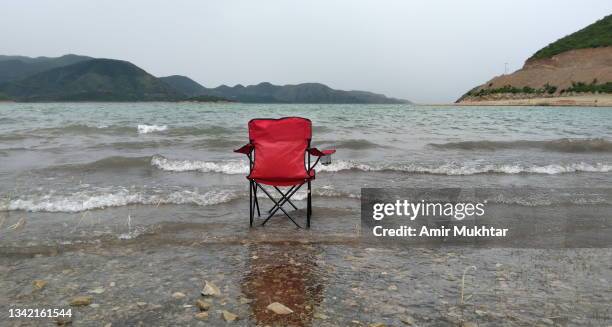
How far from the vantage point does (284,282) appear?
131 inches

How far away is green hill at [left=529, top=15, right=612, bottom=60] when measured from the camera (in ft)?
300

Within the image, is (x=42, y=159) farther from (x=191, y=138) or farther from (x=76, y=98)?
(x=76, y=98)

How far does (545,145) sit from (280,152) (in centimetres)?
1227

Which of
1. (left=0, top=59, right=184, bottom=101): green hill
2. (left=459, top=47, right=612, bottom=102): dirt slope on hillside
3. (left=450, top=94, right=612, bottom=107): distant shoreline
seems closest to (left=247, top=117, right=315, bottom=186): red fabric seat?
(left=450, top=94, right=612, bottom=107): distant shoreline

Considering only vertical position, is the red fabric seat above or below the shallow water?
above

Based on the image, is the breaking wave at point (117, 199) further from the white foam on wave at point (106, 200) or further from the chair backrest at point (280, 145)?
the chair backrest at point (280, 145)

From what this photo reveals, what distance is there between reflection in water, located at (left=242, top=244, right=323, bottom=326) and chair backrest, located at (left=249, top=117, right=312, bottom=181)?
0.98m

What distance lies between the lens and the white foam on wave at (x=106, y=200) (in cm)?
558

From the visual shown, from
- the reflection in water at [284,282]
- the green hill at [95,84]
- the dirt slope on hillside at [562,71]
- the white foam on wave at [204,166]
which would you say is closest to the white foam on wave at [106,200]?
the white foam on wave at [204,166]

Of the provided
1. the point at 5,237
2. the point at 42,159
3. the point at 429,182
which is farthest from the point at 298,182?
the point at 42,159

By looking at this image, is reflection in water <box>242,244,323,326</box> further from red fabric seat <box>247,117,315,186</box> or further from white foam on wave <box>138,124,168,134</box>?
white foam on wave <box>138,124,168,134</box>

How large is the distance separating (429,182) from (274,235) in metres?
4.14

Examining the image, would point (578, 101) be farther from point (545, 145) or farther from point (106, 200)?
point (106, 200)

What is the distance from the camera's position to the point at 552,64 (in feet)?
310
